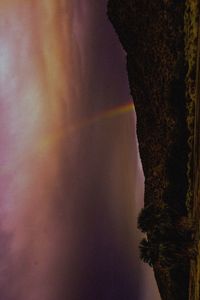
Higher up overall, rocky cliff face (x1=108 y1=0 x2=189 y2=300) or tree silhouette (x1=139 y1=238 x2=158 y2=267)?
rocky cliff face (x1=108 y1=0 x2=189 y2=300)

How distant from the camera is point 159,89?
4.74 feet

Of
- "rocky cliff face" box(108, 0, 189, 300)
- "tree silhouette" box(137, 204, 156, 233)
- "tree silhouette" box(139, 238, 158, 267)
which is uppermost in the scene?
"rocky cliff face" box(108, 0, 189, 300)

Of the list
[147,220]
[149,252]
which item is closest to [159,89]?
[147,220]

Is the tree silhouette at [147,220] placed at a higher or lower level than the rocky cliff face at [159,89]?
lower

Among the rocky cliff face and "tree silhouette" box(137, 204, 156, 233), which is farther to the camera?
"tree silhouette" box(137, 204, 156, 233)

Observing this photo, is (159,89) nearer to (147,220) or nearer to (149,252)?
(147,220)

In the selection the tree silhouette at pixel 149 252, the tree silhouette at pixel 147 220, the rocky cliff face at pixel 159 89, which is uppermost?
the rocky cliff face at pixel 159 89

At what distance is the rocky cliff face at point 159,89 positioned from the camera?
132 centimetres

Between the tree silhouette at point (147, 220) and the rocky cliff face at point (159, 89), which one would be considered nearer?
the rocky cliff face at point (159, 89)

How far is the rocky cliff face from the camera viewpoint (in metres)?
1.32

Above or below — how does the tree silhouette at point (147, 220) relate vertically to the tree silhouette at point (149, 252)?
above

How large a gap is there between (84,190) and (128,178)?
45 centimetres

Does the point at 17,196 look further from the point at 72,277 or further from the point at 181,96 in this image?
the point at 181,96

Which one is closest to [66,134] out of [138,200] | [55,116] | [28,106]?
Answer: [55,116]
